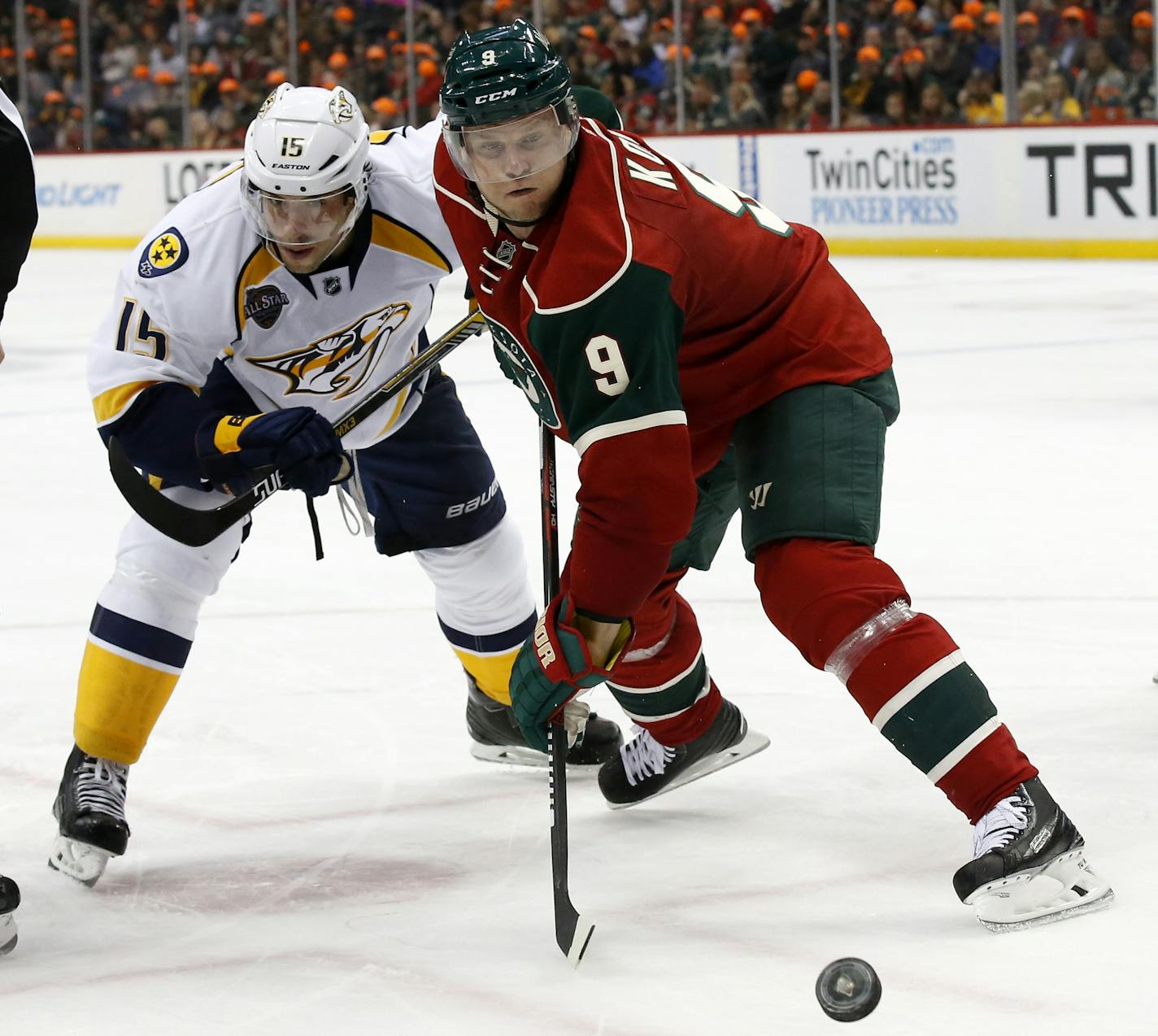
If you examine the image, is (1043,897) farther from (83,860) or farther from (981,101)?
(981,101)

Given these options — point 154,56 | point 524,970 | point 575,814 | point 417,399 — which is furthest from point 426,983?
point 154,56

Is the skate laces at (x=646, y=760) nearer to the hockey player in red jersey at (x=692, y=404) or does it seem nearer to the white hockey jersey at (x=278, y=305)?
the hockey player in red jersey at (x=692, y=404)

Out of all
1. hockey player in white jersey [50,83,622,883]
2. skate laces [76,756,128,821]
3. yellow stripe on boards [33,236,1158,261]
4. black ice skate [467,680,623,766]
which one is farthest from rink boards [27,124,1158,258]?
skate laces [76,756,128,821]

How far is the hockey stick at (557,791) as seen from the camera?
204 centimetres

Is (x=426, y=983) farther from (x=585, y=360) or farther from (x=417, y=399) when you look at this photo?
(x=417, y=399)

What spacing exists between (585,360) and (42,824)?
3.79ft

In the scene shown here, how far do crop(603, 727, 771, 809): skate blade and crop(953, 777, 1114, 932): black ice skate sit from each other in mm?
608

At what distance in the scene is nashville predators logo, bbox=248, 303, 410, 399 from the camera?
2516 mm

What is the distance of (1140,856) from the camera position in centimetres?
222

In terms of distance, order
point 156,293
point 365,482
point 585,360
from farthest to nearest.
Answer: point 365,482
point 156,293
point 585,360

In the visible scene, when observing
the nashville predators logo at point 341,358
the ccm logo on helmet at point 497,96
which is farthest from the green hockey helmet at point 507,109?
the nashville predators logo at point 341,358

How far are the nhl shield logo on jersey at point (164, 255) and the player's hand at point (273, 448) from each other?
→ 20cm

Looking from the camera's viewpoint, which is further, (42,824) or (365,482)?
(365,482)

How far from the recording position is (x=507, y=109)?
1.94 meters
